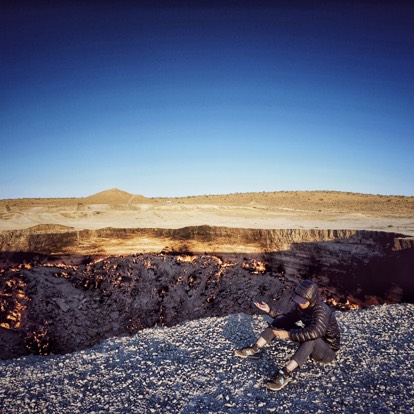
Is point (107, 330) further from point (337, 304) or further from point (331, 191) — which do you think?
point (331, 191)

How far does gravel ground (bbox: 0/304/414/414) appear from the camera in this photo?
459cm

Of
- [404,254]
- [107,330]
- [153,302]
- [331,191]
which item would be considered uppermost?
[331,191]

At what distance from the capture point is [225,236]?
12.1 meters

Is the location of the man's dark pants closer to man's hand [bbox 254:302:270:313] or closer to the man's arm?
the man's arm

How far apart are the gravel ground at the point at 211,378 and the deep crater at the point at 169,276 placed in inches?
103

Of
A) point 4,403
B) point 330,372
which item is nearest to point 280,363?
point 330,372

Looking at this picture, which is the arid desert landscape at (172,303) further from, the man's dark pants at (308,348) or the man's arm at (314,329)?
the man's arm at (314,329)

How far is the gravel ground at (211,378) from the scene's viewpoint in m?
4.59

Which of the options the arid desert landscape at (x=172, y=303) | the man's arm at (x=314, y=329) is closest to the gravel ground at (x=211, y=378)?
the arid desert landscape at (x=172, y=303)

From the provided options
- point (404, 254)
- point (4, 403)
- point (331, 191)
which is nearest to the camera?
point (4, 403)

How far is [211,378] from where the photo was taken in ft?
17.6

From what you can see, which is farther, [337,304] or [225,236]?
[225,236]

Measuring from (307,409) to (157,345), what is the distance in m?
3.72

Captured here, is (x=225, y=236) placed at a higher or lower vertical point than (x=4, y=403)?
higher
